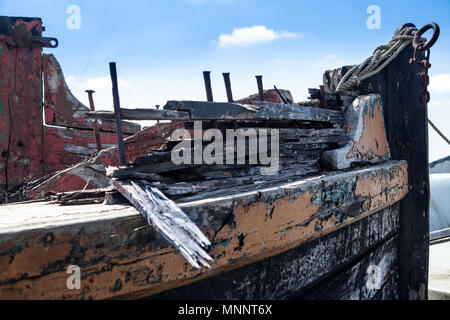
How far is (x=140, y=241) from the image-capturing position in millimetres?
998

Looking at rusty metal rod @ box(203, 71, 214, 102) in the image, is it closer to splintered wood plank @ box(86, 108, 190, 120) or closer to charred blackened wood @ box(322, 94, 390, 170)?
splintered wood plank @ box(86, 108, 190, 120)

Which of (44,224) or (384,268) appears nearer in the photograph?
(44,224)

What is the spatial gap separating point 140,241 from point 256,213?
0.49 meters

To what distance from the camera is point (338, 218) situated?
1.68 m

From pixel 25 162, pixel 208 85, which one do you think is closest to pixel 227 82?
pixel 208 85

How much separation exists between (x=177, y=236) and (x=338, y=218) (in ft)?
3.51

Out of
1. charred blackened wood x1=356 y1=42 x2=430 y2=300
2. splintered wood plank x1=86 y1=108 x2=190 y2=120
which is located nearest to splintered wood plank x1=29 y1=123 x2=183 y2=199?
splintered wood plank x1=86 y1=108 x2=190 y2=120

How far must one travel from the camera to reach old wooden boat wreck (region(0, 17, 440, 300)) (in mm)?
928

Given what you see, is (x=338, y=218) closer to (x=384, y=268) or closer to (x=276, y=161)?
(x=276, y=161)

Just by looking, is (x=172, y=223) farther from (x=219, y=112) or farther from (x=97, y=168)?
(x=97, y=168)

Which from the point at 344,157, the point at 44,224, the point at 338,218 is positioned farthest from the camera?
the point at 344,157

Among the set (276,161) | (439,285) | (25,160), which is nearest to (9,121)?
(25,160)

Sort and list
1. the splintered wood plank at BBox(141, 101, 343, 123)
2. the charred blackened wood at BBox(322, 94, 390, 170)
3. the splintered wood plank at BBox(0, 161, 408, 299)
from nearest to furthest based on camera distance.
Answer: the splintered wood plank at BBox(0, 161, 408, 299)
the splintered wood plank at BBox(141, 101, 343, 123)
the charred blackened wood at BBox(322, 94, 390, 170)

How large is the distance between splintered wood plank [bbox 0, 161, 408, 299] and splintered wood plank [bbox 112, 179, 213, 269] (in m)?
0.04
